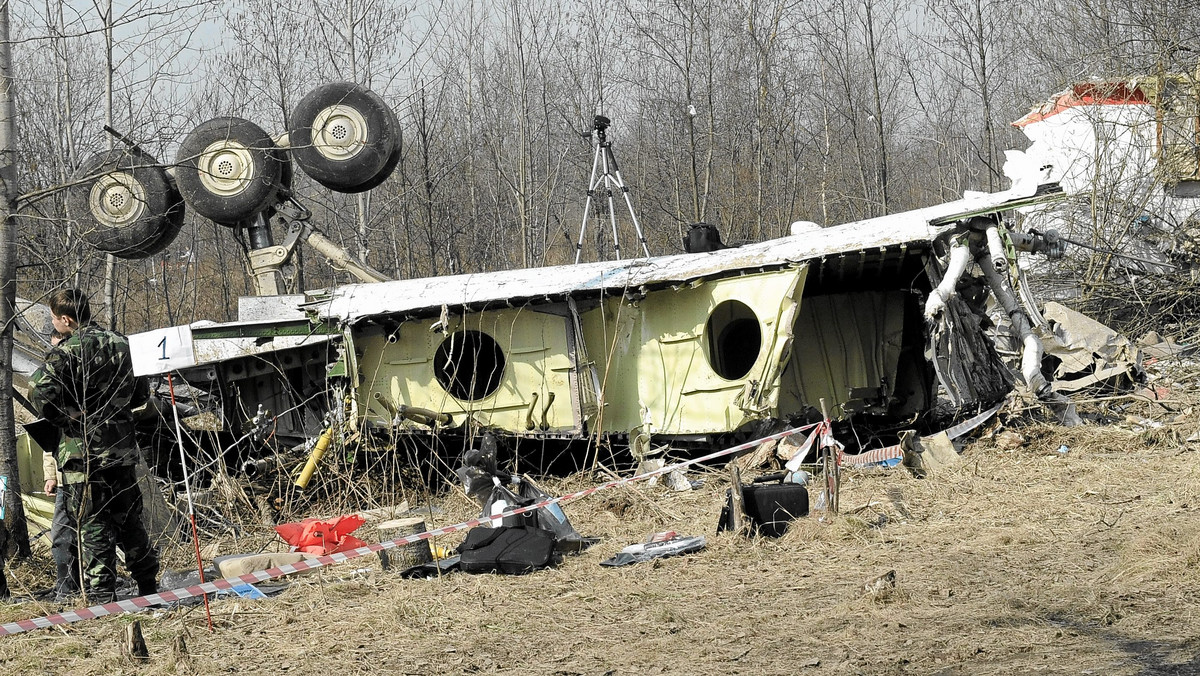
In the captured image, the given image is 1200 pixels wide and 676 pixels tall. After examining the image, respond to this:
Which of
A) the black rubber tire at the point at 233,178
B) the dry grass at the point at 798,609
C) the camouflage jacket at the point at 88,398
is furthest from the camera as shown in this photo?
the black rubber tire at the point at 233,178

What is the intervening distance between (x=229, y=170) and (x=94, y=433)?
4.97 metres

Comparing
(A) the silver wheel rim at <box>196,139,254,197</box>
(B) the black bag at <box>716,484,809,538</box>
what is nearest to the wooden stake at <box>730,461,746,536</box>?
(B) the black bag at <box>716,484,809,538</box>

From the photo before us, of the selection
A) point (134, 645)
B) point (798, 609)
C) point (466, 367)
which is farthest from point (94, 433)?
point (466, 367)

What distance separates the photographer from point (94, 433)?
6398 mm

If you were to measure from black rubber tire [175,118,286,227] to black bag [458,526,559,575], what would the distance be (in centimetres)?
537

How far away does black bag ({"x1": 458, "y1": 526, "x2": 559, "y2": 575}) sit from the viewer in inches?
264

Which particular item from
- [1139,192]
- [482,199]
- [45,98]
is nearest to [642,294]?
[1139,192]

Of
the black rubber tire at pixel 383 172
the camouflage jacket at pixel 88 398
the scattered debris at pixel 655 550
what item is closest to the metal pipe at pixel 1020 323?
the scattered debris at pixel 655 550

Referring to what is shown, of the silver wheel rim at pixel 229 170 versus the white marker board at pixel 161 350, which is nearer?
the white marker board at pixel 161 350

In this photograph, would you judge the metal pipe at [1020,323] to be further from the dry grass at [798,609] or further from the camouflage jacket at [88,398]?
the camouflage jacket at [88,398]

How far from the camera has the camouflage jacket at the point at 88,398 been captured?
6246 millimetres

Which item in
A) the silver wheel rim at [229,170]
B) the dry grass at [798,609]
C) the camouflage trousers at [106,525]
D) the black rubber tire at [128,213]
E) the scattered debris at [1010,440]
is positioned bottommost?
the dry grass at [798,609]

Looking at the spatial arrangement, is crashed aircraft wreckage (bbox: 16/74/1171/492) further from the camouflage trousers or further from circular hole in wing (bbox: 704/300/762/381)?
the camouflage trousers

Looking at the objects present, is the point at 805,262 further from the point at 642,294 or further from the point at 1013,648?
the point at 1013,648
